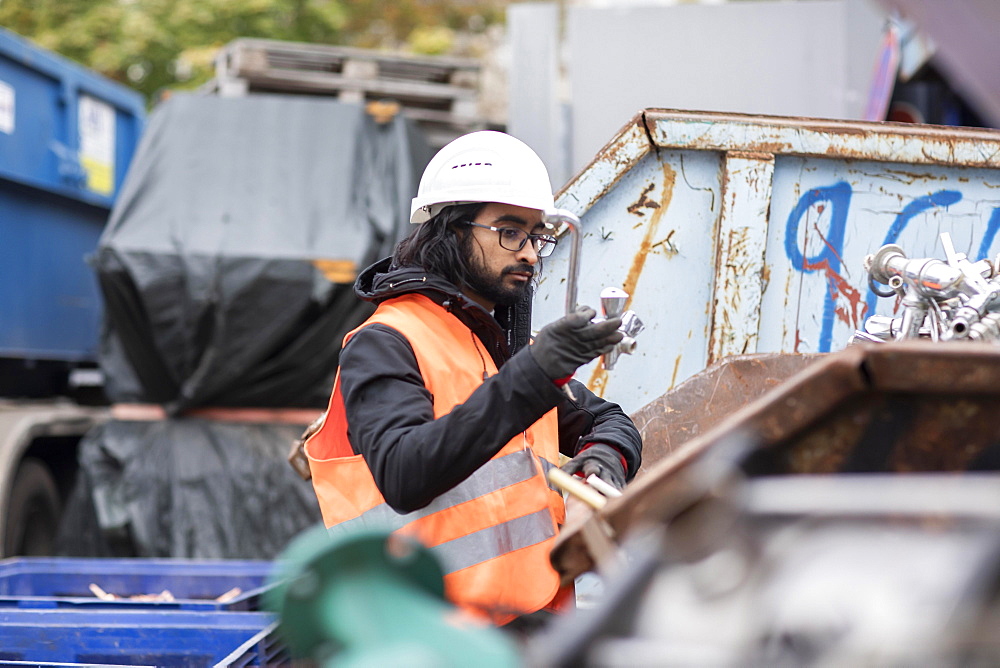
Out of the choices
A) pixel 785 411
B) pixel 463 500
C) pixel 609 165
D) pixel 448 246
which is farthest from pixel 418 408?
pixel 609 165

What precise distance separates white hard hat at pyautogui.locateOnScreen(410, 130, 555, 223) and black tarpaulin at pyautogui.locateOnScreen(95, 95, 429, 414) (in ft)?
7.97

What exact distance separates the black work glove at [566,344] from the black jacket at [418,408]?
0.7 inches

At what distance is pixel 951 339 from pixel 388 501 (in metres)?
1.13

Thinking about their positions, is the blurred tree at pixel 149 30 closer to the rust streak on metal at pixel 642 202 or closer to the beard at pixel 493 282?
the rust streak on metal at pixel 642 202

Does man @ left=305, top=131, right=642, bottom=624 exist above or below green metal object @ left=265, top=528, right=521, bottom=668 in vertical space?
below

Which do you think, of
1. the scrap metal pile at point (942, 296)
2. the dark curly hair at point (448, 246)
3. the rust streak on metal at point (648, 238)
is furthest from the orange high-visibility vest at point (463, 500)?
the rust streak on metal at point (648, 238)

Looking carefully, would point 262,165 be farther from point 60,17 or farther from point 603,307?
point 60,17

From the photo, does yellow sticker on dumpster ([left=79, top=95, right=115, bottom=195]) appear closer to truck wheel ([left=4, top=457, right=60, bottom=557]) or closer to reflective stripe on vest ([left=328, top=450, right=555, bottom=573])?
truck wheel ([left=4, top=457, right=60, bottom=557])

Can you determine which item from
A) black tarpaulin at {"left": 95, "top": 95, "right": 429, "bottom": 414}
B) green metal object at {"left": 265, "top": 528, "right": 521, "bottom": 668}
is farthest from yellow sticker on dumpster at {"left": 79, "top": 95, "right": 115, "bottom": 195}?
green metal object at {"left": 265, "top": 528, "right": 521, "bottom": 668}

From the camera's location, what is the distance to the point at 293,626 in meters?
0.95

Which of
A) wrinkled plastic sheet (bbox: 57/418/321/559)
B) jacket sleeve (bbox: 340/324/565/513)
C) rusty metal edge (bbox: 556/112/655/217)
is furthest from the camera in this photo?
wrinkled plastic sheet (bbox: 57/418/321/559)

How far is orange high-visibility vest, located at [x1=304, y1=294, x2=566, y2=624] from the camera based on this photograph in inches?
77.0

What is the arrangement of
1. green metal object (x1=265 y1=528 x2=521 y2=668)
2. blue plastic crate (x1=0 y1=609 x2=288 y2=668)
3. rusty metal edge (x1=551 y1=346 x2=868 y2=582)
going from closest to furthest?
green metal object (x1=265 y1=528 x2=521 y2=668)
rusty metal edge (x1=551 y1=346 x2=868 y2=582)
blue plastic crate (x1=0 y1=609 x2=288 y2=668)

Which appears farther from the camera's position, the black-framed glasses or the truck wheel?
the truck wheel
